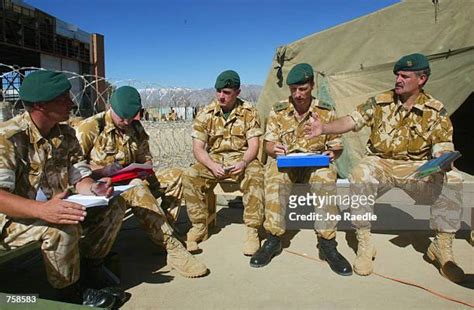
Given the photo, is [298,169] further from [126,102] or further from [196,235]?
[126,102]

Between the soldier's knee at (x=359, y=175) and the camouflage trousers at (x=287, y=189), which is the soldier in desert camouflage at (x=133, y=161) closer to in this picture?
the camouflage trousers at (x=287, y=189)

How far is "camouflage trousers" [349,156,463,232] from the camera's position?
306 cm

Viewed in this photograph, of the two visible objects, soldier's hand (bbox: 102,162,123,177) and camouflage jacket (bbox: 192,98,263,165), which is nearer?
soldier's hand (bbox: 102,162,123,177)

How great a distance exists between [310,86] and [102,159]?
1.76 metres

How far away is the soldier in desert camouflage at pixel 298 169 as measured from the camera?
3125 mm

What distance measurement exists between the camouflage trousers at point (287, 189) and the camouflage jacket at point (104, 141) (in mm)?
1163

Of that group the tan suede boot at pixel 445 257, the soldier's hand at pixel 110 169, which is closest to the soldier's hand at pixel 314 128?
the tan suede boot at pixel 445 257

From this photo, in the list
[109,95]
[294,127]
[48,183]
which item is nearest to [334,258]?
[294,127]

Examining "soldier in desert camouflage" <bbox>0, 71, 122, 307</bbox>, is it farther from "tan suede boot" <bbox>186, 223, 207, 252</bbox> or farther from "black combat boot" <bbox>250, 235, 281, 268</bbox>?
"black combat boot" <bbox>250, 235, 281, 268</bbox>

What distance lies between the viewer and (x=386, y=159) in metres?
3.46

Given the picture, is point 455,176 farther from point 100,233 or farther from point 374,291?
point 100,233

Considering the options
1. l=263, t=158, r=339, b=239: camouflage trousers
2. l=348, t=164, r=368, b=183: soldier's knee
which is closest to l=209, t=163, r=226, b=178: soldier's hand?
l=263, t=158, r=339, b=239: camouflage trousers

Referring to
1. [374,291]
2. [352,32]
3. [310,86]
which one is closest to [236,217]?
[310,86]

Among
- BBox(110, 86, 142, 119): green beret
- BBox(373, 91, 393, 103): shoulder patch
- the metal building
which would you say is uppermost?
the metal building
